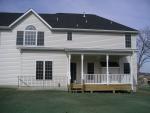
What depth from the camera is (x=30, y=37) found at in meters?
26.7

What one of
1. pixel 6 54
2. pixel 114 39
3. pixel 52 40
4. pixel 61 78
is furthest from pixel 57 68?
pixel 114 39

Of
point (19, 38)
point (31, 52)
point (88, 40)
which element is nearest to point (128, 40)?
point (88, 40)

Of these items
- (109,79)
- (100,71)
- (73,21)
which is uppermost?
(73,21)

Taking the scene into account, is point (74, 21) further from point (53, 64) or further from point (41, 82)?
point (41, 82)

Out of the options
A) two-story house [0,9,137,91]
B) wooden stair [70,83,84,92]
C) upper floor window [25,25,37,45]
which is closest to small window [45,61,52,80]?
two-story house [0,9,137,91]

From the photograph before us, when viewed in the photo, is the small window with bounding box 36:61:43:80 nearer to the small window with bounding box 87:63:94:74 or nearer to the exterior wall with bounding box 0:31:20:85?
the exterior wall with bounding box 0:31:20:85

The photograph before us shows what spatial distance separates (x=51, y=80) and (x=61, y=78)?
936 millimetres

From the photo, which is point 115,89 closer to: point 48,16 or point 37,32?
point 37,32

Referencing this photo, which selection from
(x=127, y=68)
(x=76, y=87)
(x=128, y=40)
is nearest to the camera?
(x=76, y=87)

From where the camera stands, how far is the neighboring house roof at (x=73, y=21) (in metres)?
28.2

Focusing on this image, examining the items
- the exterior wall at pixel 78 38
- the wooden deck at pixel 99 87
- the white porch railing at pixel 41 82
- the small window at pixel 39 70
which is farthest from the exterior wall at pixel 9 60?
the wooden deck at pixel 99 87

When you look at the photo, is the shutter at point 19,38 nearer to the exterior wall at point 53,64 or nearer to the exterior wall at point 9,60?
the exterior wall at point 9,60

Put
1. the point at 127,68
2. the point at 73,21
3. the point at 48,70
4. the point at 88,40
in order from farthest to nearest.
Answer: the point at 73,21, the point at 127,68, the point at 88,40, the point at 48,70

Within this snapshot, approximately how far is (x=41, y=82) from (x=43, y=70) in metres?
1.12
